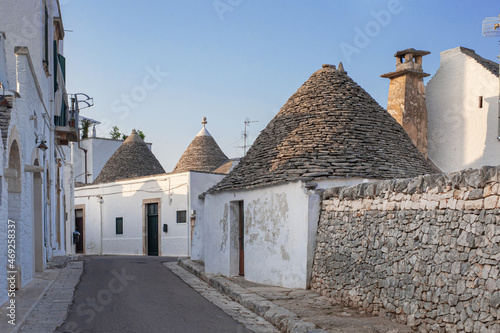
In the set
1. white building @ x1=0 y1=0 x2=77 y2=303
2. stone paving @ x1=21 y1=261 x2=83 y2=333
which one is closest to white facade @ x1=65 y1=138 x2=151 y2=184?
white building @ x1=0 y1=0 x2=77 y2=303

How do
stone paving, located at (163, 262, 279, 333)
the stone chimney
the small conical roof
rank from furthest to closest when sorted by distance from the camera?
the small conical roof < the stone chimney < stone paving, located at (163, 262, 279, 333)

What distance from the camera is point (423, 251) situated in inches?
280

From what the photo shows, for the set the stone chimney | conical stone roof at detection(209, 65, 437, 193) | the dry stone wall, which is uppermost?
the stone chimney

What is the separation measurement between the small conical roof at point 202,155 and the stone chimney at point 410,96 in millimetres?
13612

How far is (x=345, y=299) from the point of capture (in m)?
9.30

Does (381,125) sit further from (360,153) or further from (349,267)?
(349,267)

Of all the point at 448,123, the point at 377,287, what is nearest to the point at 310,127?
the point at 377,287

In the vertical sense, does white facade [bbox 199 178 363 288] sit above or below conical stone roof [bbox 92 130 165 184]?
below

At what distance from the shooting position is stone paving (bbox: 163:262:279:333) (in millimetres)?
8258

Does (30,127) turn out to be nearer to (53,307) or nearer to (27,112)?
(27,112)

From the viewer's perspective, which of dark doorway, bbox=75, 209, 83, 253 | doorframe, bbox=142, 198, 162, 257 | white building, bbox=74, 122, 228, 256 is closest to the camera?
white building, bbox=74, 122, 228, 256

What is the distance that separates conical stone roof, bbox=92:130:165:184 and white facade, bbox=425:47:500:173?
18077mm

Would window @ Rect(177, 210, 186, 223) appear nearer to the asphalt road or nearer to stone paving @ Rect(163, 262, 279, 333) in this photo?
stone paving @ Rect(163, 262, 279, 333)

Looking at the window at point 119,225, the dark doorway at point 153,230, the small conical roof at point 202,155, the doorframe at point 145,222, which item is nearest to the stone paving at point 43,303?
the doorframe at point 145,222
